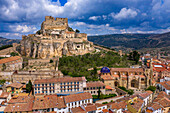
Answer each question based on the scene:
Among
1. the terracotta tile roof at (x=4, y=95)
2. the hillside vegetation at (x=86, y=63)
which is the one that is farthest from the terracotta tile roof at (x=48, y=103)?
the hillside vegetation at (x=86, y=63)

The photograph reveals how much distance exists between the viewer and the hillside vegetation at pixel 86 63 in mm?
39866

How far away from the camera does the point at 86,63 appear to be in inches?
1815

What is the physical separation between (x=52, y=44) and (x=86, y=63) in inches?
542

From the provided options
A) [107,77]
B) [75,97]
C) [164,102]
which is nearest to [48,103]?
[75,97]

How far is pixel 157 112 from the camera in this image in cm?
2973

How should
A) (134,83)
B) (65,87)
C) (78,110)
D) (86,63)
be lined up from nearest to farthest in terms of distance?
(78,110), (65,87), (134,83), (86,63)

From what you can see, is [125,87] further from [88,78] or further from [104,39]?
[104,39]

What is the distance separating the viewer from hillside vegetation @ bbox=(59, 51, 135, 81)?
131ft

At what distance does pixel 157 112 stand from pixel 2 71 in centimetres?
3836

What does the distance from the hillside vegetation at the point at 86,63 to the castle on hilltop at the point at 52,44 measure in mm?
4253

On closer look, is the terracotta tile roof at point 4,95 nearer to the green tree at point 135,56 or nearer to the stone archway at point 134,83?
the stone archway at point 134,83

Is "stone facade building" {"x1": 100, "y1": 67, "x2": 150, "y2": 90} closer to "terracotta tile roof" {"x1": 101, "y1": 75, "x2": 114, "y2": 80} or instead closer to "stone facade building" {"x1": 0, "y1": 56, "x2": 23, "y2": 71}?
"terracotta tile roof" {"x1": 101, "y1": 75, "x2": 114, "y2": 80}

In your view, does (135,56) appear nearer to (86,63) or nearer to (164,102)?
(86,63)

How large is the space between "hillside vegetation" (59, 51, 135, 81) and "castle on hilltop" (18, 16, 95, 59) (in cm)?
425
